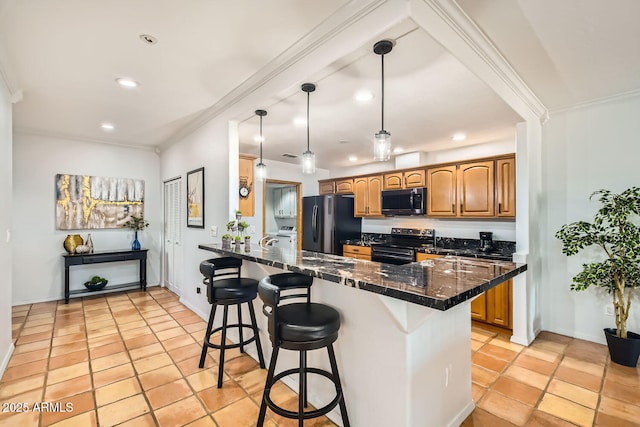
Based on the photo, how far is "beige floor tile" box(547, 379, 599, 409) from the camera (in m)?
2.06

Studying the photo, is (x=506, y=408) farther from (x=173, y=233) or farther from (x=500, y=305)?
(x=173, y=233)

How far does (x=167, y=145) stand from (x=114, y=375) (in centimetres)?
359

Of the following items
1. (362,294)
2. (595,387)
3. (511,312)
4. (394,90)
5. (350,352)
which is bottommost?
(595,387)

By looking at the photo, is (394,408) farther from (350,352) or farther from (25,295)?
(25,295)

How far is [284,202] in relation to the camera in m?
7.62

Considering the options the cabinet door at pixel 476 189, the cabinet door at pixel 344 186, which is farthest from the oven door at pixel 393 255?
the cabinet door at pixel 344 186

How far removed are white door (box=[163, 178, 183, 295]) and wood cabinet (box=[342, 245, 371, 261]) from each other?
272cm

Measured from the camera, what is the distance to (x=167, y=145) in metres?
4.86

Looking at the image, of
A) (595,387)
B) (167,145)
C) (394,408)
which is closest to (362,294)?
(394,408)

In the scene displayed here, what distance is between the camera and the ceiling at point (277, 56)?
5.66 ft

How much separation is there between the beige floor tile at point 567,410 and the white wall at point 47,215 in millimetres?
5672

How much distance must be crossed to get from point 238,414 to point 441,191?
3707mm

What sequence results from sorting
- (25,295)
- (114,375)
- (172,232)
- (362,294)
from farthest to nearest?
1. (172,232)
2. (25,295)
3. (114,375)
4. (362,294)

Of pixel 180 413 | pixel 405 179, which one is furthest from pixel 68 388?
pixel 405 179
